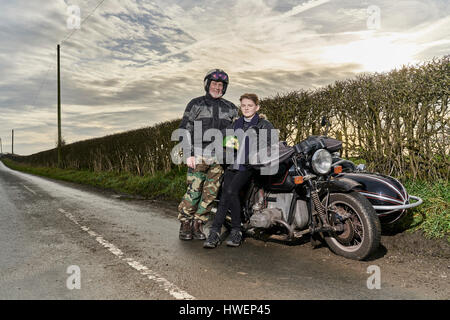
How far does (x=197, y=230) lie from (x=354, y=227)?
92.1 inches

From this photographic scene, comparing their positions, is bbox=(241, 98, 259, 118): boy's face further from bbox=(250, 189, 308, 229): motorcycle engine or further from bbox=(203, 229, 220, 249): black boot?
bbox=(203, 229, 220, 249): black boot

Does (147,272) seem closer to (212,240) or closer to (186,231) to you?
(212,240)

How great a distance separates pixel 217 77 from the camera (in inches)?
211

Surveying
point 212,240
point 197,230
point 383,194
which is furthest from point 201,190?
point 383,194

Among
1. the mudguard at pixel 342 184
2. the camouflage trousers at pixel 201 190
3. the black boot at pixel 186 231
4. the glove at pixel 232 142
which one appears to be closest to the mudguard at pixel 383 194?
the mudguard at pixel 342 184

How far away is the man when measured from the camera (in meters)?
5.38

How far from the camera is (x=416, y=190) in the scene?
20.3ft

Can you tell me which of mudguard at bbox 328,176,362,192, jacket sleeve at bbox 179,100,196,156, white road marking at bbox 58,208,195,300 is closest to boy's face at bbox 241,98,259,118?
jacket sleeve at bbox 179,100,196,156

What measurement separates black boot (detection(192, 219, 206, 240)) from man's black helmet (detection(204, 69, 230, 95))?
1990 millimetres

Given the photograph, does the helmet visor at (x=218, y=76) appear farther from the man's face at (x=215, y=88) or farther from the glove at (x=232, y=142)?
the glove at (x=232, y=142)

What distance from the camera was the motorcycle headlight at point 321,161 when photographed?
14.1 ft
